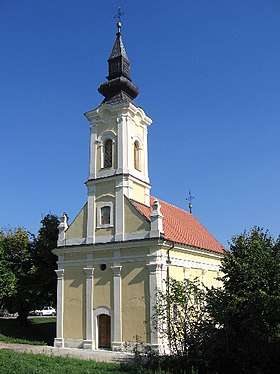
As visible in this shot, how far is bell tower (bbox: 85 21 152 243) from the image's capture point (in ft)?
80.0

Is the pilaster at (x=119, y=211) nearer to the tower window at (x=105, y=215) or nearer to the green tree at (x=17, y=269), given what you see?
the tower window at (x=105, y=215)

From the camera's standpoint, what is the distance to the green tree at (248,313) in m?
14.4

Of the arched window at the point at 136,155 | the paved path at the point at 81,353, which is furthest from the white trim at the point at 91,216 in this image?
the paved path at the point at 81,353

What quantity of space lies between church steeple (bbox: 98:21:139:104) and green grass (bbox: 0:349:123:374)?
1525 centimetres

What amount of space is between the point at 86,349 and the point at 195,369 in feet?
32.5

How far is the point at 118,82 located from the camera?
1046 inches

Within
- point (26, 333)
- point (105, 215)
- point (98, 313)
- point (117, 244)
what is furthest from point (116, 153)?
point (26, 333)

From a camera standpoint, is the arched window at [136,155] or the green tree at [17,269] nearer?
the arched window at [136,155]

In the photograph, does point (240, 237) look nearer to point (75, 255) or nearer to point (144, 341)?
point (144, 341)

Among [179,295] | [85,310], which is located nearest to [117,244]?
[85,310]

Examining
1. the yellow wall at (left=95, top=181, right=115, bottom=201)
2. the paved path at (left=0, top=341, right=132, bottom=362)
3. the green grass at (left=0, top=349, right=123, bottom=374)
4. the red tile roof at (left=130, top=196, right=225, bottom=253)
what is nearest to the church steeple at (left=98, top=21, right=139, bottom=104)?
the yellow wall at (left=95, top=181, right=115, bottom=201)

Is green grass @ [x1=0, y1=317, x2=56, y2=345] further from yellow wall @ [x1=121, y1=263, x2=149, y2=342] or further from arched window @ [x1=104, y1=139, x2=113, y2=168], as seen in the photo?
arched window @ [x1=104, y1=139, x2=113, y2=168]

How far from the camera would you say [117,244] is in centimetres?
2327

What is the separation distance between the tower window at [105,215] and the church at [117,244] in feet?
0.19
